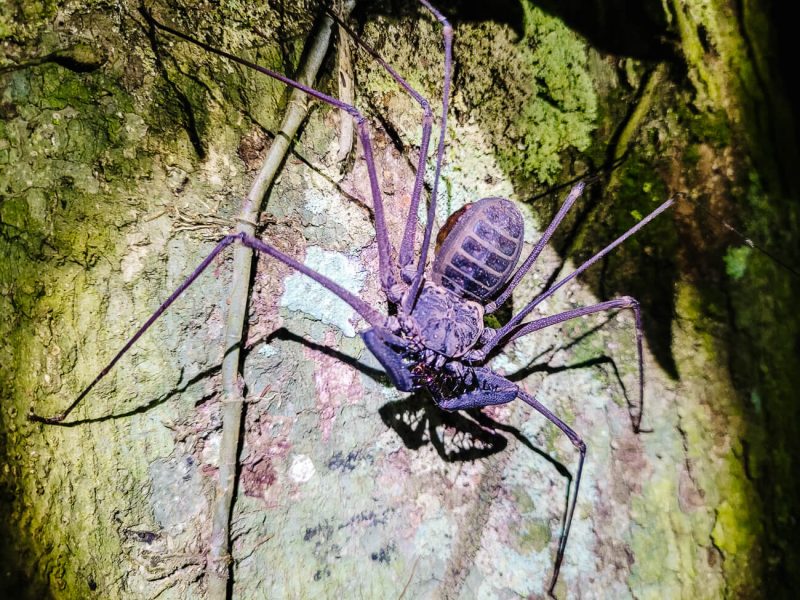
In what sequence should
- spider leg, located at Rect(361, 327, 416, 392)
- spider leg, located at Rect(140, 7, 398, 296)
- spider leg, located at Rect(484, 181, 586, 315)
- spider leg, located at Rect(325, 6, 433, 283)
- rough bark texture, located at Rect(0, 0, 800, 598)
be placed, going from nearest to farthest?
rough bark texture, located at Rect(0, 0, 800, 598)
spider leg, located at Rect(140, 7, 398, 296)
spider leg, located at Rect(361, 327, 416, 392)
spider leg, located at Rect(325, 6, 433, 283)
spider leg, located at Rect(484, 181, 586, 315)

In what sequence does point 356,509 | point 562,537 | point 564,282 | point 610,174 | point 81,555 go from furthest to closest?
point 610,174
point 564,282
point 562,537
point 356,509
point 81,555

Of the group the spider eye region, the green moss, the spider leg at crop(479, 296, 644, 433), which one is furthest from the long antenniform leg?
the green moss

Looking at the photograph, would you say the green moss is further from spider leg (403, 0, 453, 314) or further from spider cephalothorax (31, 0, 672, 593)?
spider leg (403, 0, 453, 314)

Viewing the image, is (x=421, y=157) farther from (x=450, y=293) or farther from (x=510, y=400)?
(x=510, y=400)

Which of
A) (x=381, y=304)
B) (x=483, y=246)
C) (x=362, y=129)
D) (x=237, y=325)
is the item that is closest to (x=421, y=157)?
(x=362, y=129)

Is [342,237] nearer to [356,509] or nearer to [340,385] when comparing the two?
[340,385]

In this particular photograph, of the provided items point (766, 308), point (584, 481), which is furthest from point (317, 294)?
point (766, 308)

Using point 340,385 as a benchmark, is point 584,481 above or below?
below

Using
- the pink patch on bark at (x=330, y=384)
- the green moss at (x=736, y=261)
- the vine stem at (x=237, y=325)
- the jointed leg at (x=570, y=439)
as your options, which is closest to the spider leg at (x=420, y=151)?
the vine stem at (x=237, y=325)
